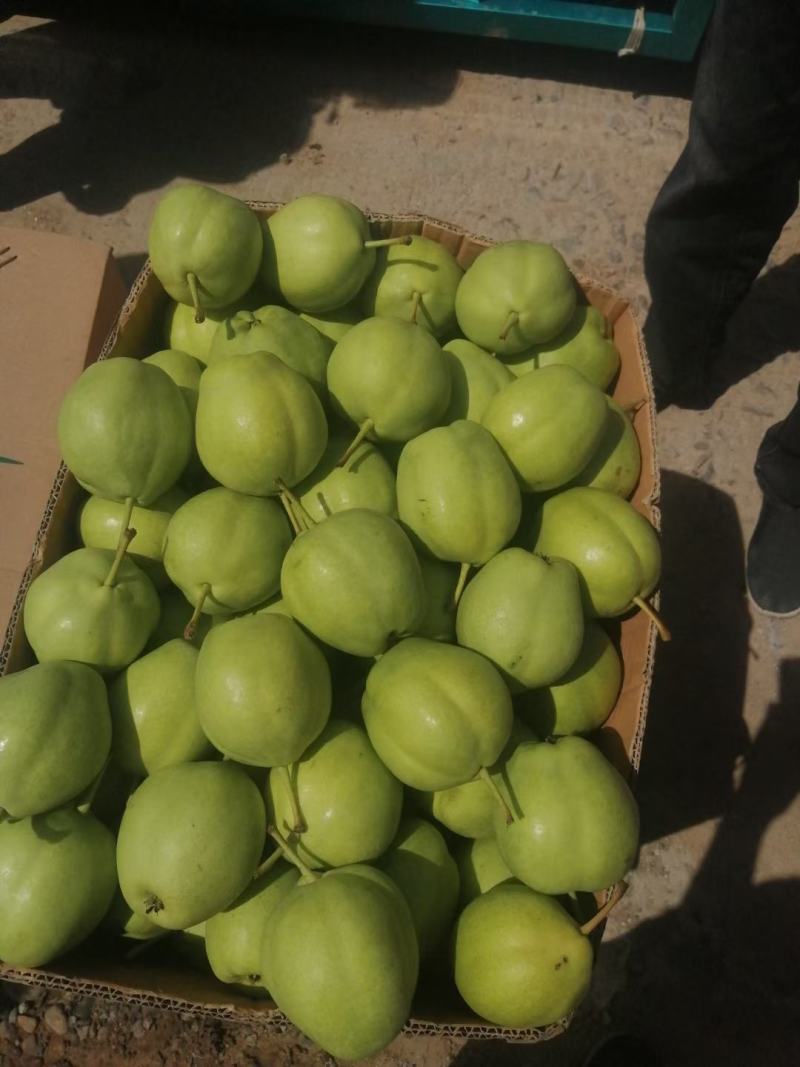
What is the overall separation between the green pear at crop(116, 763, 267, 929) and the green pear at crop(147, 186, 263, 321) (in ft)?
3.82

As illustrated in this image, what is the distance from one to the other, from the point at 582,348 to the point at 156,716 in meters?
1.52

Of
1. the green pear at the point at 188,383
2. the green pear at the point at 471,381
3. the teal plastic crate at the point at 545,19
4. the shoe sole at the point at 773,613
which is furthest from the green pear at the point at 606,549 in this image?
the teal plastic crate at the point at 545,19

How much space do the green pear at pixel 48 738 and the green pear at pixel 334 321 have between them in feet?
3.77

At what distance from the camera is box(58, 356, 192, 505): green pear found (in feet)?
6.03

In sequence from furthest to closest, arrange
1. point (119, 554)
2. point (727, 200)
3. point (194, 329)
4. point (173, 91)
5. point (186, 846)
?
point (173, 91) < point (727, 200) < point (194, 329) < point (119, 554) < point (186, 846)

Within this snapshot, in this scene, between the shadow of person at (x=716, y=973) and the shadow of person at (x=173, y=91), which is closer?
the shadow of person at (x=716, y=973)

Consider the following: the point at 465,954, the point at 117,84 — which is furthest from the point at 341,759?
the point at 117,84

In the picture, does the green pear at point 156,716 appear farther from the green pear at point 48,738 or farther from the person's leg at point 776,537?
the person's leg at point 776,537

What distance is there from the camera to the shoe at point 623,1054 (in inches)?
92.7

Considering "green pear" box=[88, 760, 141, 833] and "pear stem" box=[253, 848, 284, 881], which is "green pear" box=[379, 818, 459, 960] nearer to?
"pear stem" box=[253, 848, 284, 881]

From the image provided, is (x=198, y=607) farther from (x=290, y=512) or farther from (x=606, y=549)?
(x=606, y=549)

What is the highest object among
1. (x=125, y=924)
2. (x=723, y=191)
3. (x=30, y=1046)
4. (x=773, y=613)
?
(x=723, y=191)

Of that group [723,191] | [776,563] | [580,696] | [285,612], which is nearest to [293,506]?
[285,612]

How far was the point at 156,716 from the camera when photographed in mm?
1770
